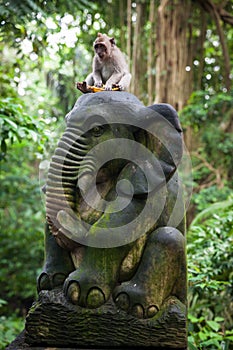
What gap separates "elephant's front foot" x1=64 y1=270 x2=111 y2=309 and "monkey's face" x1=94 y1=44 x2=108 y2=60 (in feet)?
4.43

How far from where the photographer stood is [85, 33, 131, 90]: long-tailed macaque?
2.56 m

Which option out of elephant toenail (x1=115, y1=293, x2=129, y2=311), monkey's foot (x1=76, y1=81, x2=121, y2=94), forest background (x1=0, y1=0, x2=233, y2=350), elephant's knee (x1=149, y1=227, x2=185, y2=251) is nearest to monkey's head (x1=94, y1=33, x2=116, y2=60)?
monkey's foot (x1=76, y1=81, x2=121, y2=94)

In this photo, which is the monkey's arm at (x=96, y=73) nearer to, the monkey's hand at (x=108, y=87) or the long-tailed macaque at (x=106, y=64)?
the long-tailed macaque at (x=106, y=64)

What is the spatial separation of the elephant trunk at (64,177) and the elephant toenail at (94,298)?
0.80 feet

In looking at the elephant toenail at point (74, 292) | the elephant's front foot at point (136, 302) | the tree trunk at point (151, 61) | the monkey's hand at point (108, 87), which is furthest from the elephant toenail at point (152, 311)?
the tree trunk at point (151, 61)

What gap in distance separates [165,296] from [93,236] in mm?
411

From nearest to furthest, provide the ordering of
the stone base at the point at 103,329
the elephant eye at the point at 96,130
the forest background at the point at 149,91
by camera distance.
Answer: the stone base at the point at 103,329 < the elephant eye at the point at 96,130 < the forest background at the point at 149,91

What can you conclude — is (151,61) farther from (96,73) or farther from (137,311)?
(137,311)

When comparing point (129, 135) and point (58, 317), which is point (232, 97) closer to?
point (129, 135)

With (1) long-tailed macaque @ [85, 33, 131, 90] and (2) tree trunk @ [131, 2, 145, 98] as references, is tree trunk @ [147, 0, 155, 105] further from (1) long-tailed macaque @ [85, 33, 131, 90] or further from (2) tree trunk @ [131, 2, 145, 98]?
(1) long-tailed macaque @ [85, 33, 131, 90]

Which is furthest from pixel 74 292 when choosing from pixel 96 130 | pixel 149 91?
pixel 149 91

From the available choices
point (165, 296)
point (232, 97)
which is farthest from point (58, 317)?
point (232, 97)

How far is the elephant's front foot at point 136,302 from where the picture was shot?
72.1 inches

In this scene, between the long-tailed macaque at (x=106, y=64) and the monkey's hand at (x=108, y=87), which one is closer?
the monkey's hand at (x=108, y=87)
